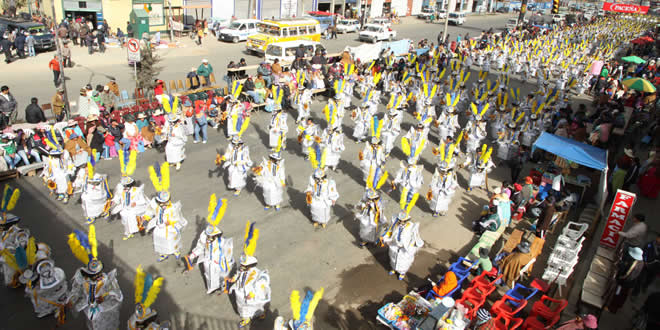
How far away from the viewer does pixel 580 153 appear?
38.9ft

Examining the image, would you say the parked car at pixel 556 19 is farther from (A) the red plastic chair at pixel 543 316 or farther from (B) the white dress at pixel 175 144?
(A) the red plastic chair at pixel 543 316

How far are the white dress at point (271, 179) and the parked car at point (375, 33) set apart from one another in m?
26.4

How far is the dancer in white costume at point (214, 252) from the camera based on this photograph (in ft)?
25.4

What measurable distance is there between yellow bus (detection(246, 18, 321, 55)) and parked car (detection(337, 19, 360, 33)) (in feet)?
39.8

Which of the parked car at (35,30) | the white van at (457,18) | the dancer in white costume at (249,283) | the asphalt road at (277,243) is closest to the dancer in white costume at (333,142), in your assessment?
the asphalt road at (277,243)

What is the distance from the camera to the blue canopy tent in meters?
11.2

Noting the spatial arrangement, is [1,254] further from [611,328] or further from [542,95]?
[542,95]

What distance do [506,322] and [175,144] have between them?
923cm

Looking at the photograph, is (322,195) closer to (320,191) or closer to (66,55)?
(320,191)

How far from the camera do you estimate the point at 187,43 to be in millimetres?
30234

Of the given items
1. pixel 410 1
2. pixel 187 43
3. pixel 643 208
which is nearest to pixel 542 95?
pixel 643 208

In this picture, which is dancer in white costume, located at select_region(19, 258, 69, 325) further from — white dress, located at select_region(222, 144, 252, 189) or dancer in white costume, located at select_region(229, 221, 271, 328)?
white dress, located at select_region(222, 144, 252, 189)

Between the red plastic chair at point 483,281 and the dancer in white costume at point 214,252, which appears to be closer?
the dancer in white costume at point 214,252

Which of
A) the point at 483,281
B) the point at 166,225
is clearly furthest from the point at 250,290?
the point at 483,281
